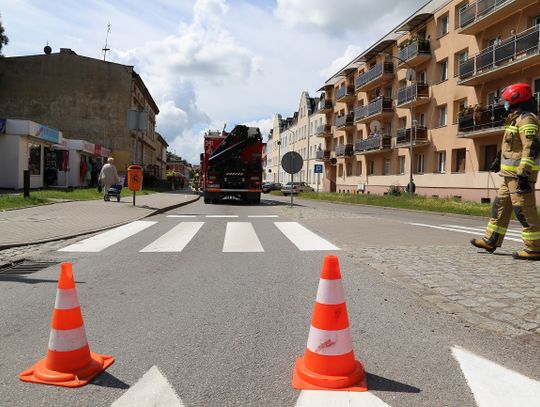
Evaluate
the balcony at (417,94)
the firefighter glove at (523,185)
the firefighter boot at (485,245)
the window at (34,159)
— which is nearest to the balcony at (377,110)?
the balcony at (417,94)

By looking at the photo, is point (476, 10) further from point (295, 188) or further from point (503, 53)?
point (295, 188)

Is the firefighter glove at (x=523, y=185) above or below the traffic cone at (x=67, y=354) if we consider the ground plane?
above

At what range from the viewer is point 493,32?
1053 inches

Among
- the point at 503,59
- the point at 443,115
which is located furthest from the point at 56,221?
the point at 443,115

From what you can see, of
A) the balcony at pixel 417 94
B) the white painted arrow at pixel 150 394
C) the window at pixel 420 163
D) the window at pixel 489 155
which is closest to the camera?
the white painted arrow at pixel 150 394

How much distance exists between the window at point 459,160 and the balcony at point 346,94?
21.1 metres

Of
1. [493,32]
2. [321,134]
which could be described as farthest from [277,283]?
[321,134]

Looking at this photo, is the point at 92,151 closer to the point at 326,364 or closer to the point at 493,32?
the point at 493,32

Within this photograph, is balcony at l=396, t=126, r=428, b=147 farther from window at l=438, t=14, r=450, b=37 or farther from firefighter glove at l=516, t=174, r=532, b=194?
firefighter glove at l=516, t=174, r=532, b=194

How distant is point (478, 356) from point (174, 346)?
216 centimetres

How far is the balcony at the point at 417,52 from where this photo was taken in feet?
108

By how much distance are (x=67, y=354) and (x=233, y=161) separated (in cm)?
2020

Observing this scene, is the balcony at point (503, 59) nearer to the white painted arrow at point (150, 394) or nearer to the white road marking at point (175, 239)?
the white road marking at point (175, 239)

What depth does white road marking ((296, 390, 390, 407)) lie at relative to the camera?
104 inches
